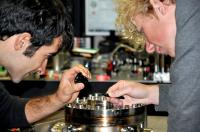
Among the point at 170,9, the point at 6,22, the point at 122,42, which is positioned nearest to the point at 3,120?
the point at 6,22

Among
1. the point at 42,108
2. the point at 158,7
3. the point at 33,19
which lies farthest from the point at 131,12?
the point at 42,108

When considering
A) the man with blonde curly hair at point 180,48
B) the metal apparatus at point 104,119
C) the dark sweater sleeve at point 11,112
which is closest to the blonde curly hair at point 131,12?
the man with blonde curly hair at point 180,48

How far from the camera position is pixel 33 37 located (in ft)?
3.99

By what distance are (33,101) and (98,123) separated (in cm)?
58

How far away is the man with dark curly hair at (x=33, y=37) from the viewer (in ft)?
3.90

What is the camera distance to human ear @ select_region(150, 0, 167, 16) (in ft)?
3.20

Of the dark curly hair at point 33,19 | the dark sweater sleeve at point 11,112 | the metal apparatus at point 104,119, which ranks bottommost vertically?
the dark sweater sleeve at point 11,112

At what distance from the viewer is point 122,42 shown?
2799 millimetres

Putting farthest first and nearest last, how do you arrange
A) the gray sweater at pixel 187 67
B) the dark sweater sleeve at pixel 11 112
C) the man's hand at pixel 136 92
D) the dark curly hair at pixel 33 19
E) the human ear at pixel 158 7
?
the dark sweater sleeve at pixel 11 112 → the man's hand at pixel 136 92 → the dark curly hair at pixel 33 19 → the human ear at pixel 158 7 → the gray sweater at pixel 187 67

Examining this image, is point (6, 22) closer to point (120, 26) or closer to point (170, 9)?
point (120, 26)

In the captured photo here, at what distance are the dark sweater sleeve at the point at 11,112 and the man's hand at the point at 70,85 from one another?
0.16 metres

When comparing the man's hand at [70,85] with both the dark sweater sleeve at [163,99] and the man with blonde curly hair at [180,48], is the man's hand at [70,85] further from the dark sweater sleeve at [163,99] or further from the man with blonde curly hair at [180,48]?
the man with blonde curly hair at [180,48]

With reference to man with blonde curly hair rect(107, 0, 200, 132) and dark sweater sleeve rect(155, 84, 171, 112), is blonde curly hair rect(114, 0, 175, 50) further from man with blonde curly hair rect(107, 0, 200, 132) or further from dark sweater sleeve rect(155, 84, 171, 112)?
dark sweater sleeve rect(155, 84, 171, 112)

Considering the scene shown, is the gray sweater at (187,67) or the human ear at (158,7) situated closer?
the gray sweater at (187,67)
